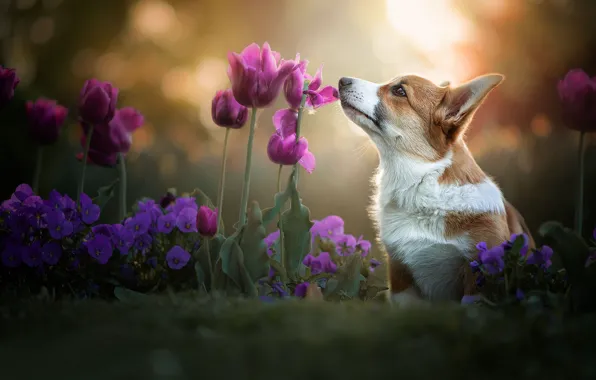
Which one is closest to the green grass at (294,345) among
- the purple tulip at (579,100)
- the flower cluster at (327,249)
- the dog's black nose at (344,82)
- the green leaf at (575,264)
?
the green leaf at (575,264)

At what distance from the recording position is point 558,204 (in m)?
5.20

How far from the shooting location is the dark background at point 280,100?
5457 mm

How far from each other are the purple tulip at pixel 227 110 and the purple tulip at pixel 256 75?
16cm

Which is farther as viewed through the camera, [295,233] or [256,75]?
[295,233]

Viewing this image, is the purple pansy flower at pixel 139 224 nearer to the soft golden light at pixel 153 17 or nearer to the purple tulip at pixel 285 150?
the purple tulip at pixel 285 150

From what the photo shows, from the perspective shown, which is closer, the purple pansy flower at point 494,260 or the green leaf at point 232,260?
the purple pansy flower at point 494,260

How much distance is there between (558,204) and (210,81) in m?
5.56

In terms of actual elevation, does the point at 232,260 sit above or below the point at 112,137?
below

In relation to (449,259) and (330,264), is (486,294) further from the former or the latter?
(330,264)

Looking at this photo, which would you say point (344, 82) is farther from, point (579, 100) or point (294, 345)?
point (294, 345)

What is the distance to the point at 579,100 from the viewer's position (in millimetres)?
3207

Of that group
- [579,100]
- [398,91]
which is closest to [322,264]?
[398,91]

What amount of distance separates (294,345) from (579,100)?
244 centimetres

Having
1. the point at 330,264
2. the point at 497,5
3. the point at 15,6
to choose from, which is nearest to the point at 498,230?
the point at 330,264
